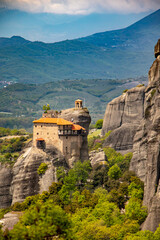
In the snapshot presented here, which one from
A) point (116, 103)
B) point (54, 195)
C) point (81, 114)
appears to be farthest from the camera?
point (116, 103)

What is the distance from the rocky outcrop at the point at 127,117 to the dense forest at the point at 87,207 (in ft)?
22.4

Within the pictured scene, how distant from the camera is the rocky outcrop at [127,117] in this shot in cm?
10719

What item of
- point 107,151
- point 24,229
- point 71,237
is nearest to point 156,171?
point 71,237

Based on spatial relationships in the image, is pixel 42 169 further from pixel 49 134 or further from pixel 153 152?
pixel 153 152

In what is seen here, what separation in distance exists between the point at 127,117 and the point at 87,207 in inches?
1600

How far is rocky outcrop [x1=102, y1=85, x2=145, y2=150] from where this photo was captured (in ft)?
352

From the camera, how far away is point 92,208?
74125 millimetres

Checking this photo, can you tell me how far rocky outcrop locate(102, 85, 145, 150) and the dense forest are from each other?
22.4ft

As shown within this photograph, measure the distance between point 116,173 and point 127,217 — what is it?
17.5m

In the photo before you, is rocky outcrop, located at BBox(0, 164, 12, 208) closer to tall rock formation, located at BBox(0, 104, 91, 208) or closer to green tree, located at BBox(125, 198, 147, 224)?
tall rock formation, located at BBox(0, 104, 91, 208)

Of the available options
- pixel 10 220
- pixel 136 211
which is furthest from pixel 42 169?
pixel 136 211

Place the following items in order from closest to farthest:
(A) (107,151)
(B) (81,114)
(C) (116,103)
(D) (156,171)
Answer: (D) (156,171), (B) (81,114), (A) (107,151), (C) (116,103)

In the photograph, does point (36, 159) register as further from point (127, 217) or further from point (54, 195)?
point (127, 217)

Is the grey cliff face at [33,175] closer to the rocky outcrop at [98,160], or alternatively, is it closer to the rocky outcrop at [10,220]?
the rocky outcrop at [98,160]
